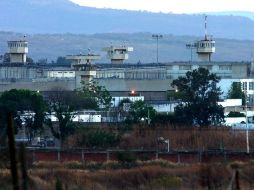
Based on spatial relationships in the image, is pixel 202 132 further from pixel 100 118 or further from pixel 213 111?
pixel 100 118

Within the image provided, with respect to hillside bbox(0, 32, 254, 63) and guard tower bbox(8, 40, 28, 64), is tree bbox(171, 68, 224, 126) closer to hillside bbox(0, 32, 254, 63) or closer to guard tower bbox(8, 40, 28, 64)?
guard tower bbox(8, 40, 28, 64)

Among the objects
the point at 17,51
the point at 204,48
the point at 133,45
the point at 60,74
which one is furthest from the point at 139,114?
the point at 133,45

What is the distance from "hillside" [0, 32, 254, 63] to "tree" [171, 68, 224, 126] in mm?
96381

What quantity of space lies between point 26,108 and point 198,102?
6148 millimetres

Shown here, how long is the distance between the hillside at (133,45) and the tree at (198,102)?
316 feet

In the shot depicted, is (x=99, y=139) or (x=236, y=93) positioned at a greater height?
(x=236, y=93)

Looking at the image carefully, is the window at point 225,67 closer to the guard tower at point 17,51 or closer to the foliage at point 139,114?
the guard tower at point 17,51

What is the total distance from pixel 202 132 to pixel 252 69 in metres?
29.5

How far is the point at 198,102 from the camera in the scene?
4528 cm

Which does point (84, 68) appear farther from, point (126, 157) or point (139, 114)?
point (126, 157)

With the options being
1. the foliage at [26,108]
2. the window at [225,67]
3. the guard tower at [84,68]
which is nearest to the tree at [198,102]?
the foliage at [26,108]

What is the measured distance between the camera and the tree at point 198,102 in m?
44.6

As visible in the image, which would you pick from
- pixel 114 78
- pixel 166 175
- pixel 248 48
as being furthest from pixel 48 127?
pixel 248 48

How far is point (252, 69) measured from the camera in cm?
6912
